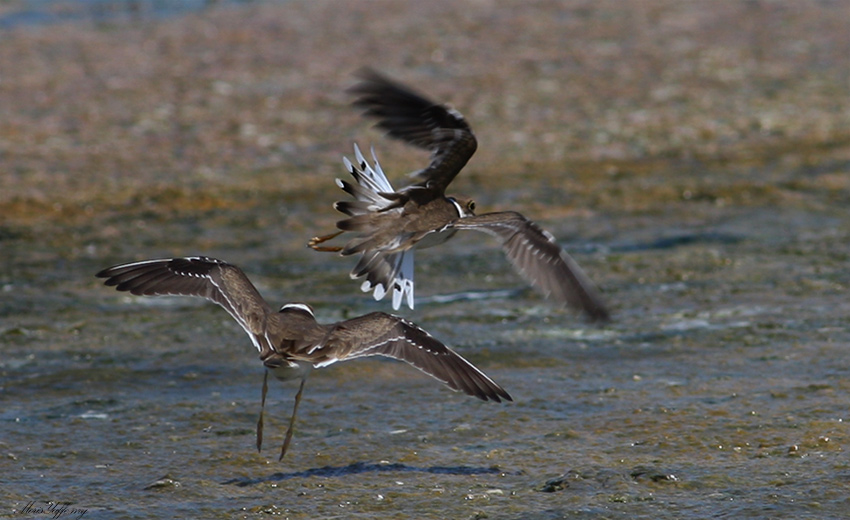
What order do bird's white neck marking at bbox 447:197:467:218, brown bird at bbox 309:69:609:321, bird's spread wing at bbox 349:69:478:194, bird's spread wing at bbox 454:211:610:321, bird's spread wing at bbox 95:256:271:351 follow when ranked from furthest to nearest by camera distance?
bird's white neck marking at bbox 447:197:467:218, bird's spread wing at bbox 349:69:478:194, brown bird at bbox 309:69:609:321, bird's spread wing at bbox 454:211:610:321, bird's spread wing at bbox 95:256:271:351

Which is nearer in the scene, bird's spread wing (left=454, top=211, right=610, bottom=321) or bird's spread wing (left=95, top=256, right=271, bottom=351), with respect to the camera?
bird's spread wing (left=95, top=256, right=271, bottom=351)

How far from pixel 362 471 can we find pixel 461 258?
13.5ft

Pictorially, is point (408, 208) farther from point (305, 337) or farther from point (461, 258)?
point (461, 258)

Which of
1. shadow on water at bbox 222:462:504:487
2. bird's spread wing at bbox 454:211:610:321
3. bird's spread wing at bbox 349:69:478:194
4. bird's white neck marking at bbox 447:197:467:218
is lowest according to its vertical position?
shadow on water at bbox 222:462:504:487

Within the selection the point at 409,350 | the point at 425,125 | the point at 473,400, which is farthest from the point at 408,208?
the point at 409,350

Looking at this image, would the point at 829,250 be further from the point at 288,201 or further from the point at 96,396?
the point at 96,396

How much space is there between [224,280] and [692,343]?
282 centimetres

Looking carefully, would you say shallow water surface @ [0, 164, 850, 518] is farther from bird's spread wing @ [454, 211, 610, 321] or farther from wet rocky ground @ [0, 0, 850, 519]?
bird's spread wing @ [454, 211, 610, 321]

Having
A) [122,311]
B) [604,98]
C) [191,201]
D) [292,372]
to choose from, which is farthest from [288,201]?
[292,372]

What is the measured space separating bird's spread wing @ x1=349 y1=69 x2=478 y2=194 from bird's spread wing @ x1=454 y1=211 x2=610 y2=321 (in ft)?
2.29

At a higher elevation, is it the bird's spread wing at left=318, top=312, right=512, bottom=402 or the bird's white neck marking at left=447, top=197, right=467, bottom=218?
the bird's white neck marking at left=447, top=197, right=467, bottom=218

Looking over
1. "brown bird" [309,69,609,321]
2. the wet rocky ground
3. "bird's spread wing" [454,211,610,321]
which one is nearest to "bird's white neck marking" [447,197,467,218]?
"brown bird" [309,69,609,321]

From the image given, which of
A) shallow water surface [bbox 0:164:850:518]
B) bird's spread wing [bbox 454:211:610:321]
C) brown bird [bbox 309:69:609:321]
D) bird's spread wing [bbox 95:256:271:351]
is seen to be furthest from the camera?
brown bird [bbox 309:69:609:321]

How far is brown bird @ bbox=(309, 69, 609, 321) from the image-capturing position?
6762 millimetres
